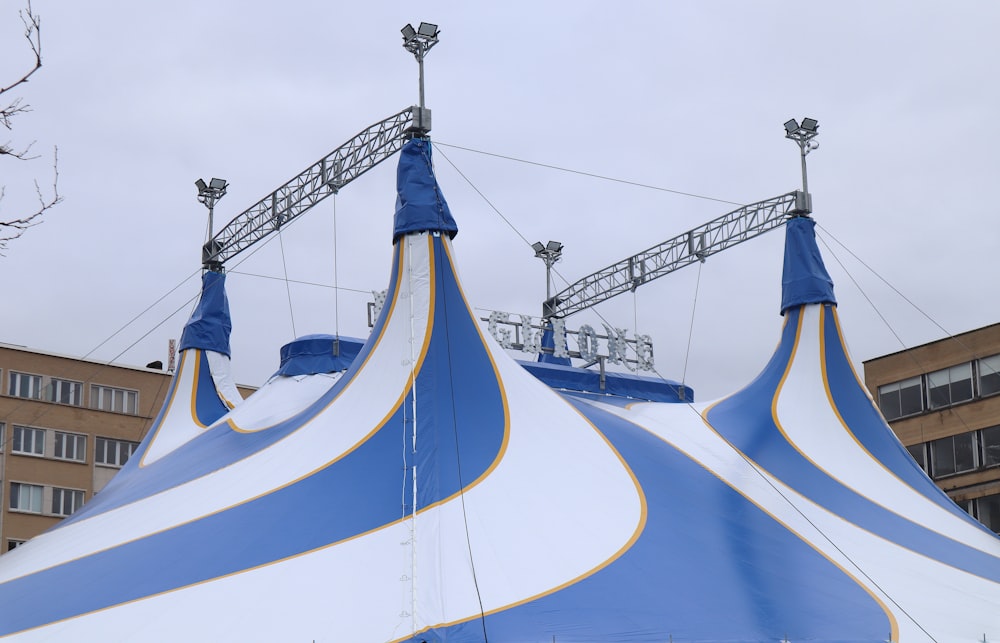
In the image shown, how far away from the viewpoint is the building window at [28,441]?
2641cm

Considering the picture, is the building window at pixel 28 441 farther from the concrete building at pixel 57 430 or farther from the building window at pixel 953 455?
the building window at pixel 953 455

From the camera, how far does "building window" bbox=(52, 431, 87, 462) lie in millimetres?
27125

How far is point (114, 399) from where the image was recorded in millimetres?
28391

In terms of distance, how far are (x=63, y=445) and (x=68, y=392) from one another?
1.10 meters

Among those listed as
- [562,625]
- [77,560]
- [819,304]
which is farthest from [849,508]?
[77,560]

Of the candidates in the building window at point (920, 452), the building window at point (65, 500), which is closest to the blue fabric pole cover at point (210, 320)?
the building window at point (65, 500)

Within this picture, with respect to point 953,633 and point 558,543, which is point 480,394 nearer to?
point 558,543

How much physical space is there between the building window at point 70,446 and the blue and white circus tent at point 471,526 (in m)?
15.6

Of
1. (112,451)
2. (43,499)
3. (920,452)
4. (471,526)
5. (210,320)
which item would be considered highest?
(112,451)

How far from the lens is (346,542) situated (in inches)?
353

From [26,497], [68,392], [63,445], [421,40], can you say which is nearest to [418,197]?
[421,40]

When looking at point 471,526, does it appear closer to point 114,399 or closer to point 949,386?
point 949,386

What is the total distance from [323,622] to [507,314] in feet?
19.8

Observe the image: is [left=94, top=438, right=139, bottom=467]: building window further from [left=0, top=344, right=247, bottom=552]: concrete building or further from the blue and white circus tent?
the blue and white circus tent
